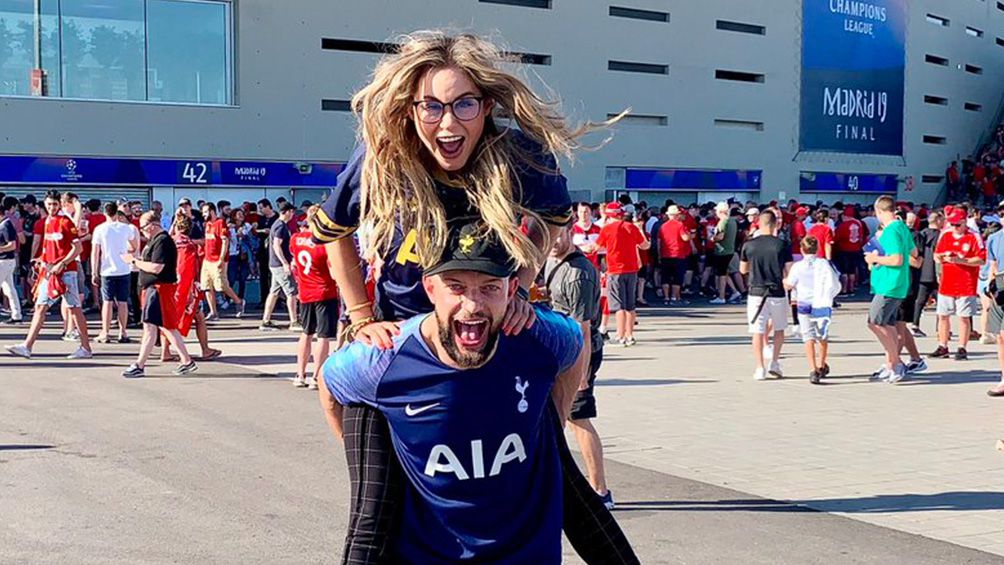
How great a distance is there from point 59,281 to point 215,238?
5.24 m

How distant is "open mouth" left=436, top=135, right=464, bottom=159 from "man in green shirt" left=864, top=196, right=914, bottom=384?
1045cm

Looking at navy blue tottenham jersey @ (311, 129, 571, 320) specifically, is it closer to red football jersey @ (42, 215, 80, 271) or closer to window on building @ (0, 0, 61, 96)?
red football jersey @ (42, 215, 80, 271)

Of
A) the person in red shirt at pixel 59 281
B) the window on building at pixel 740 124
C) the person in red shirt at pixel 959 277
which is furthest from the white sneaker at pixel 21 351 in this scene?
the window on building at pixel 740 124

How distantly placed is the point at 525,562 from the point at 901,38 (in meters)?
44.7

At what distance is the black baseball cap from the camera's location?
124 inches

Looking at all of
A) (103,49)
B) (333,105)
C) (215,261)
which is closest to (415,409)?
(215,261)

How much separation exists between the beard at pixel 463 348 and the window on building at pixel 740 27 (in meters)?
37.5

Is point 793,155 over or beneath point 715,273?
over

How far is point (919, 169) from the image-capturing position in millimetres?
46656

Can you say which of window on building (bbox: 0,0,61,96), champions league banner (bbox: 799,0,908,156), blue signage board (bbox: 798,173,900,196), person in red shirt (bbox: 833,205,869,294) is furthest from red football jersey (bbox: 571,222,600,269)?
champions league banner (bbox: 799,0,908,156)

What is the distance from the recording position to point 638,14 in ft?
122

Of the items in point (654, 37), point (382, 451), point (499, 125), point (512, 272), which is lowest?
point (382, 451)

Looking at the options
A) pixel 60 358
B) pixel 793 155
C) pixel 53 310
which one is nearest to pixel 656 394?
pixel 60 358

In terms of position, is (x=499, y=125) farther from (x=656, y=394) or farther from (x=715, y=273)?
(x=715, y=273)
